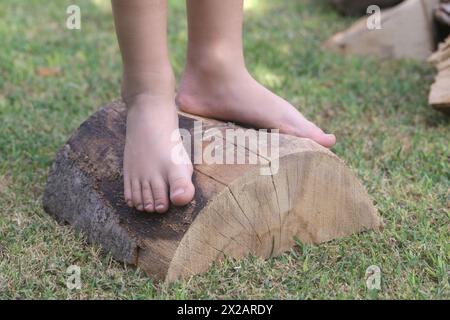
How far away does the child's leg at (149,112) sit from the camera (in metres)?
1.70

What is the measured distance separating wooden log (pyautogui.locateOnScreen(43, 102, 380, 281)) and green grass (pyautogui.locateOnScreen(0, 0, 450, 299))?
0.12 ft

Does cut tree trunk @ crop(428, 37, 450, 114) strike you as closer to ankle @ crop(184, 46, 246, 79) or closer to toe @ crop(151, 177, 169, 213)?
ankle @ crop(184, 46, 246, 79)

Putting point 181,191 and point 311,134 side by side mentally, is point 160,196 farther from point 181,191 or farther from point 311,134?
point 311,134

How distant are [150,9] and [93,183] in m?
0.45

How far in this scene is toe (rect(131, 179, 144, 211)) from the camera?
172cm

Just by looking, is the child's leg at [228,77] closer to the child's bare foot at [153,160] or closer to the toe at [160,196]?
the child's bare foot at [153,160]

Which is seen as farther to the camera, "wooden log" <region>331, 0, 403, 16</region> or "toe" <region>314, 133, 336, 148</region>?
"wooden log" <region>331, 0, 403, 16</region>

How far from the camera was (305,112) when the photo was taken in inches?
108

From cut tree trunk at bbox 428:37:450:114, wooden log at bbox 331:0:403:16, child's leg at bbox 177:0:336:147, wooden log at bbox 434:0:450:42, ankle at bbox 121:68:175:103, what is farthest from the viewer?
wooden log at bbox 331:0:403:16

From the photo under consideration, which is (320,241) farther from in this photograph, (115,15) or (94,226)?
(115,15)

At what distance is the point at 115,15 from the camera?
5.72ft

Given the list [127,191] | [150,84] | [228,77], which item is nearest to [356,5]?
[228,77]

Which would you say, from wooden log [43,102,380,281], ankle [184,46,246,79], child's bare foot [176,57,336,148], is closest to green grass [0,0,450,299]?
wooden log [43,102,380,281]

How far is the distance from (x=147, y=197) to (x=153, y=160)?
0.09 metres
